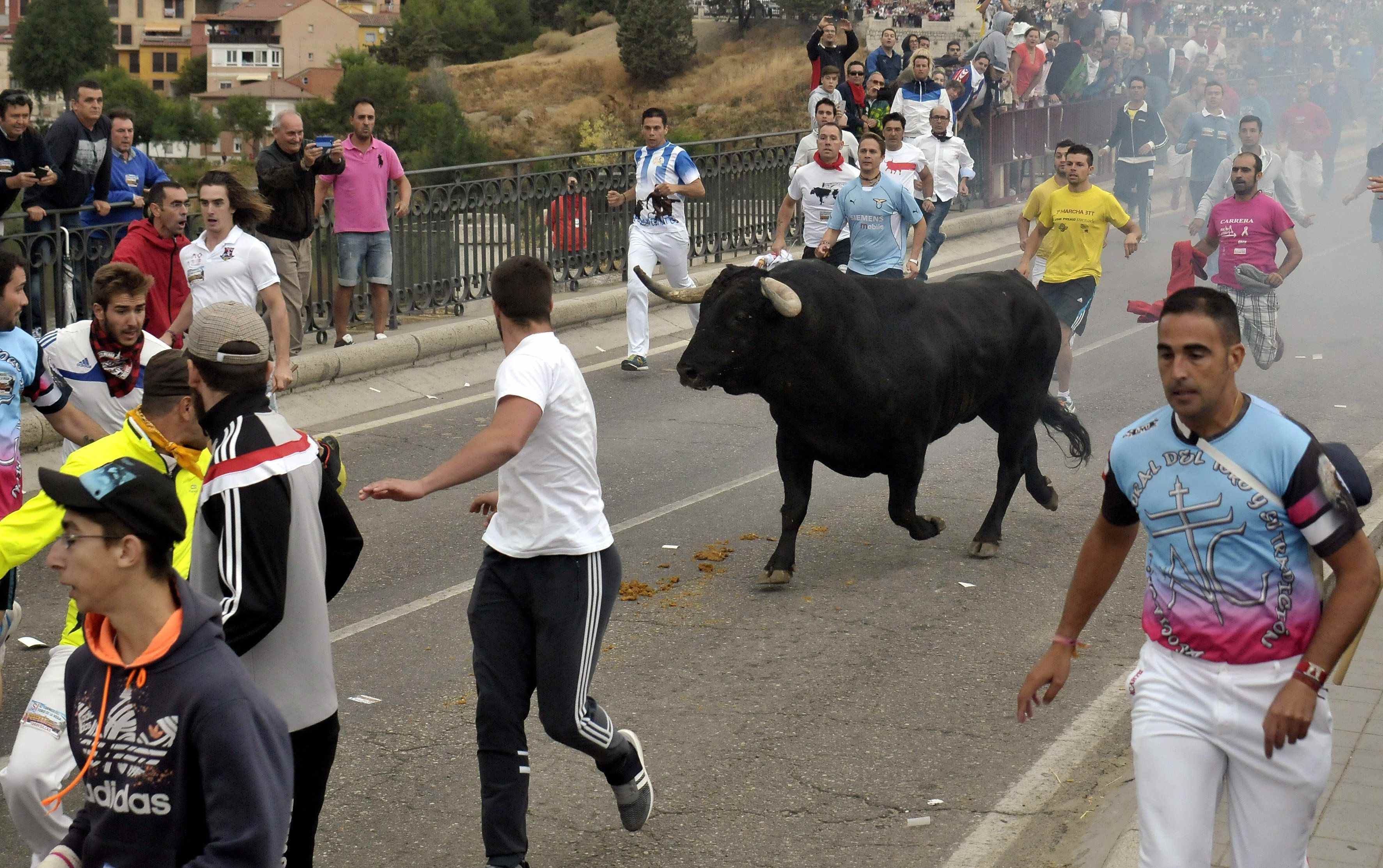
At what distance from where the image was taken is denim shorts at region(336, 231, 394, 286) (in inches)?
530

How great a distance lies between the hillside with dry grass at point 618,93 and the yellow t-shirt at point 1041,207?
176 feet

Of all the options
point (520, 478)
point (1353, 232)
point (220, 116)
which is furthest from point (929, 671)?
point (220, 116)

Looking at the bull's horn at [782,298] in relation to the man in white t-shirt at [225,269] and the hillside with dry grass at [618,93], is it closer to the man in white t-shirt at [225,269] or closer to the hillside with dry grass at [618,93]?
the man in white t-shirt at [225,269]

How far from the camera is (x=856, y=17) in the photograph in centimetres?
6681

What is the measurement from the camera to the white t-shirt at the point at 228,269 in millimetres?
9391

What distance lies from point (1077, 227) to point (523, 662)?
8265mm

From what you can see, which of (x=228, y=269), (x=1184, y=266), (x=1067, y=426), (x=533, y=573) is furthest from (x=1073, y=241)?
(x=533, y=573)

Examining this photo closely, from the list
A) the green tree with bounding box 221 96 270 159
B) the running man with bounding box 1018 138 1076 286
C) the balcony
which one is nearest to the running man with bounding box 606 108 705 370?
the running man with bounding box 1018 138 1076 286

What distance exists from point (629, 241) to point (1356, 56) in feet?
87.1

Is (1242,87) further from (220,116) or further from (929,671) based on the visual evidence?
(220,116)

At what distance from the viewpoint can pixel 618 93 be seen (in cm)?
8338

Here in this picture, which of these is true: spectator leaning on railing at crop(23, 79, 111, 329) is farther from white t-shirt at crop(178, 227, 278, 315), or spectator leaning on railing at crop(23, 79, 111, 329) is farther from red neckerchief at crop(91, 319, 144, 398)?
red neckerchief at crop(91, 319, 144, 398)

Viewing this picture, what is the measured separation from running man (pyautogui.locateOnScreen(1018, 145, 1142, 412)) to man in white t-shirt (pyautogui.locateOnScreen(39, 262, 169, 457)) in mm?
6984

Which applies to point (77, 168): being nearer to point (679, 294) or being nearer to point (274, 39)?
point (679, 294)
